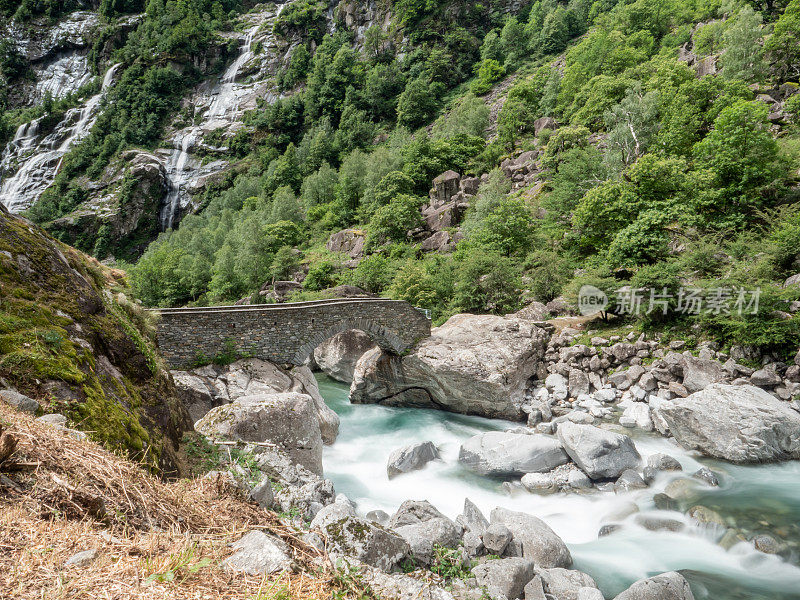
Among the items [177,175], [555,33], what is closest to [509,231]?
[555,33]

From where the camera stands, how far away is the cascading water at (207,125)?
63625mm

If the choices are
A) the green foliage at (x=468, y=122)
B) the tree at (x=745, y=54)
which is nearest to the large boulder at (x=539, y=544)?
the tree at (x=745, y=54)

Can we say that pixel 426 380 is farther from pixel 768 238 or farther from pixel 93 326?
pixel 768 238

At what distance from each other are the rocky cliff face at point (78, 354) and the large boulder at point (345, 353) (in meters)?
15.1

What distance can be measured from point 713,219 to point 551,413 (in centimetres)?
1284

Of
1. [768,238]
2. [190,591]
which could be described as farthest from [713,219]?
[190,591]

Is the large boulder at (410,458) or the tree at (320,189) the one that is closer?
the large boulder at (410,458)

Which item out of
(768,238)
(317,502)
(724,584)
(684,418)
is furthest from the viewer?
(768,238)

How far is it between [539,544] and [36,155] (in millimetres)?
95824

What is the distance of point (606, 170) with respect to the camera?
25625mm

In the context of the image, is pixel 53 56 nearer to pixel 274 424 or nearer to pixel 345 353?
pixel 345 353

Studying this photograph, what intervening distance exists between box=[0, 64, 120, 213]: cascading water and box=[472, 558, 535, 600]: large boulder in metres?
82.4

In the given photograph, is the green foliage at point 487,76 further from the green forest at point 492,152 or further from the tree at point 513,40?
the tree at point 513,40

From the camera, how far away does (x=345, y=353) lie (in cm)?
2214
